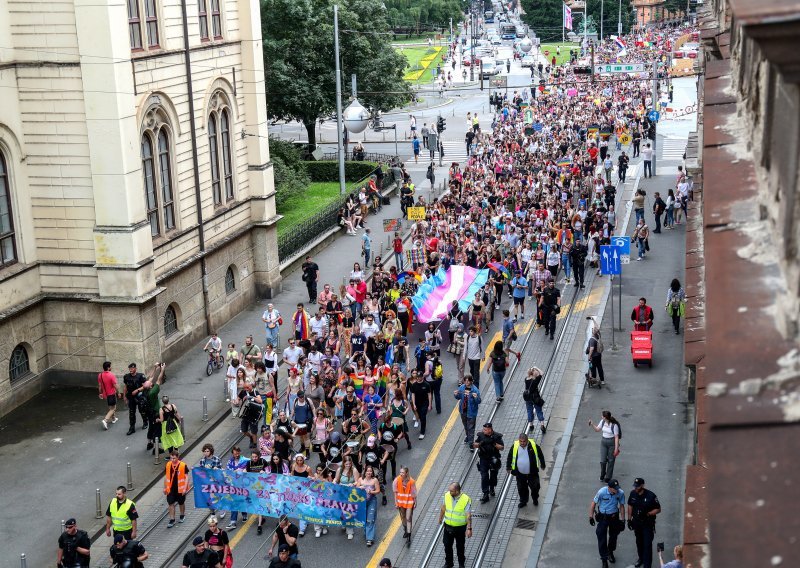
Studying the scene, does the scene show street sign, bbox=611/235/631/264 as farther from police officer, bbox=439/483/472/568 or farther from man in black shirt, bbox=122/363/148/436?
police officer, bbox=439/483/472/568

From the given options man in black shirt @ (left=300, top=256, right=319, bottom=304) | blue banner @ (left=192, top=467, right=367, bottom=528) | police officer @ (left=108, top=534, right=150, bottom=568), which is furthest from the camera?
man in black shirt @ (left=300, top=256, right=319, bottom=304)

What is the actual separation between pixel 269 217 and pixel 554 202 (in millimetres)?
10884

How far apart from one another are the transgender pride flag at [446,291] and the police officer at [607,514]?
→ 1277cm

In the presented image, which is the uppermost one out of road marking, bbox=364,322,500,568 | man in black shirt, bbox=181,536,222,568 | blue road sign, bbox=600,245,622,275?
blue road sign, bbox=600,245,622,275

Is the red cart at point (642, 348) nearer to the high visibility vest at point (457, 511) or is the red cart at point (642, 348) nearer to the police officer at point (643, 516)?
the police officer at point (643, 516)

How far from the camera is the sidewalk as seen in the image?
66.9 ft

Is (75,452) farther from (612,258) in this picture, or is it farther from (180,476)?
(612,258)

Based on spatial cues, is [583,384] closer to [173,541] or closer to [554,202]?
[173,541]

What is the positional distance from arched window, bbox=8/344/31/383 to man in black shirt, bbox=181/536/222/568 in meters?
11.8

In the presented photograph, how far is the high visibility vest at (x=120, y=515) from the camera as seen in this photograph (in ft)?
59.8

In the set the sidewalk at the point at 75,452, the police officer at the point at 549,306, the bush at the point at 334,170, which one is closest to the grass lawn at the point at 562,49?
the bush at the point at 334,170

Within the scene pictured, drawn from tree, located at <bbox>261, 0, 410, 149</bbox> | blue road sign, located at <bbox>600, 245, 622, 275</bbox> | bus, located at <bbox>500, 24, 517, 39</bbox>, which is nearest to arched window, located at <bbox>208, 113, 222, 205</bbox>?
blue road sign, located at <bbox>600, 245, 622, 275</bbox>

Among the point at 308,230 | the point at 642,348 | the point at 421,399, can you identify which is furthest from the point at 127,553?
the point at 308,230

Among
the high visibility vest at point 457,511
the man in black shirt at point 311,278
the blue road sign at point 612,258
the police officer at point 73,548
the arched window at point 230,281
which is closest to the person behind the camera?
the police officer at point 73,548
